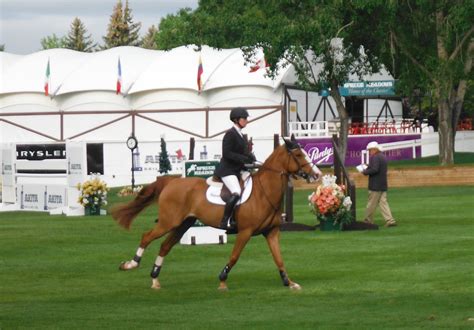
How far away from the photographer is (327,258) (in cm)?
2258

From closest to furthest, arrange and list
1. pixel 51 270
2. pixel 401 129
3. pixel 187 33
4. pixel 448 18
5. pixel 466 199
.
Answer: pixel 51 270 < pixel 466 199 < pixel 448 18 < pixel 187 33 < pixel 401 129

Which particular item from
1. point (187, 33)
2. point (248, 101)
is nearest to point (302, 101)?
point (248, 101)

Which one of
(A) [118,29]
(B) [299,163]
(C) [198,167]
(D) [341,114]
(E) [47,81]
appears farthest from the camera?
(A) [118,29]

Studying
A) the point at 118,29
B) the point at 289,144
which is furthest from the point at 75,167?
the point at 118,29

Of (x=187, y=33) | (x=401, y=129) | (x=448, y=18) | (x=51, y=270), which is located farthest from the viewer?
Result: (x=401, y=129)

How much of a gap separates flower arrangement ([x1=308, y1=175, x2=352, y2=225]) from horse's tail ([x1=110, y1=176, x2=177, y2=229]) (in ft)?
29.4

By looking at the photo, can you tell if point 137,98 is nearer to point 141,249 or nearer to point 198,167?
point 198,167

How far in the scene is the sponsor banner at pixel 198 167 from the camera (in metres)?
25.6

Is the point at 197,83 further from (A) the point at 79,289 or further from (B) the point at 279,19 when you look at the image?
(A) the point at 79,289

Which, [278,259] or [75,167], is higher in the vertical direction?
[75,167]

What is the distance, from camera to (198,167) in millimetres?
25609

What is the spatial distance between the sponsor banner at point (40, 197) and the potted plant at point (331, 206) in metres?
14.6

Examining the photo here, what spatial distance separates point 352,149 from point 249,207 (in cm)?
5161

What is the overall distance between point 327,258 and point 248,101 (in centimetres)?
5359
